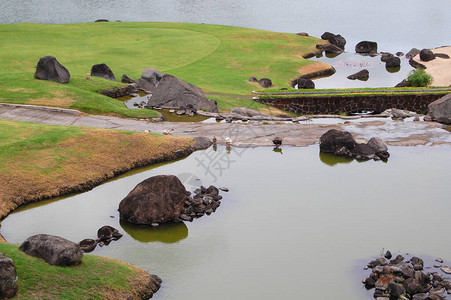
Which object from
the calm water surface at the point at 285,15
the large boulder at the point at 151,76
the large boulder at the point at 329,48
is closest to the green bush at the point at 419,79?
the large boulder at the point at 329,48

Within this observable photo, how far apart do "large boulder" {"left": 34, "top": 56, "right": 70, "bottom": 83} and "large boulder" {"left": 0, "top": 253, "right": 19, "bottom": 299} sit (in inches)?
1438

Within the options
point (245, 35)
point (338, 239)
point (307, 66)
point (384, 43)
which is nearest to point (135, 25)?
point (245, 35)

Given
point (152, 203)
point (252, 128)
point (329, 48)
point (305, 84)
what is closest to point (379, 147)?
point (252, 128)

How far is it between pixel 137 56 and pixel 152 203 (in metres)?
45.1

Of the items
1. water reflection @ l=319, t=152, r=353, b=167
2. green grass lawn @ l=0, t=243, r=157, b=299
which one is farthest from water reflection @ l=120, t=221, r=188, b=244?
water reflection @ l=319, t=152, r=353, b=167

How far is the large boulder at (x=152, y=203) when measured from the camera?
1243 inches

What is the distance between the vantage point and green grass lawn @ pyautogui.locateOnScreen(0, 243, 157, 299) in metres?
22.7

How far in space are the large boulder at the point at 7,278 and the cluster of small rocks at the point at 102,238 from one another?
6.73 meters

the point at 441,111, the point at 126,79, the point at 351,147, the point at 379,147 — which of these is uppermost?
the point at 126,79

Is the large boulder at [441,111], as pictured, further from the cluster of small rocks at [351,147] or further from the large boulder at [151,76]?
the large boulder at [151,76]

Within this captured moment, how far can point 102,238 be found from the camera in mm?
29484

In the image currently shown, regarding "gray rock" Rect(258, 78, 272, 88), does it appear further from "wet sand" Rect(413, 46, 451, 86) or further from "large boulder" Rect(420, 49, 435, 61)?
"large boulder" Rect(420, 49, 435, 61)

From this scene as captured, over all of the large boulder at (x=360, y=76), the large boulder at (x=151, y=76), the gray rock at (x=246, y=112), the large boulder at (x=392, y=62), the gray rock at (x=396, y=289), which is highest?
the large boulder at (x=392, y=62)

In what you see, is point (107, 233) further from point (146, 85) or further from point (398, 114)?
point (398, 114)
